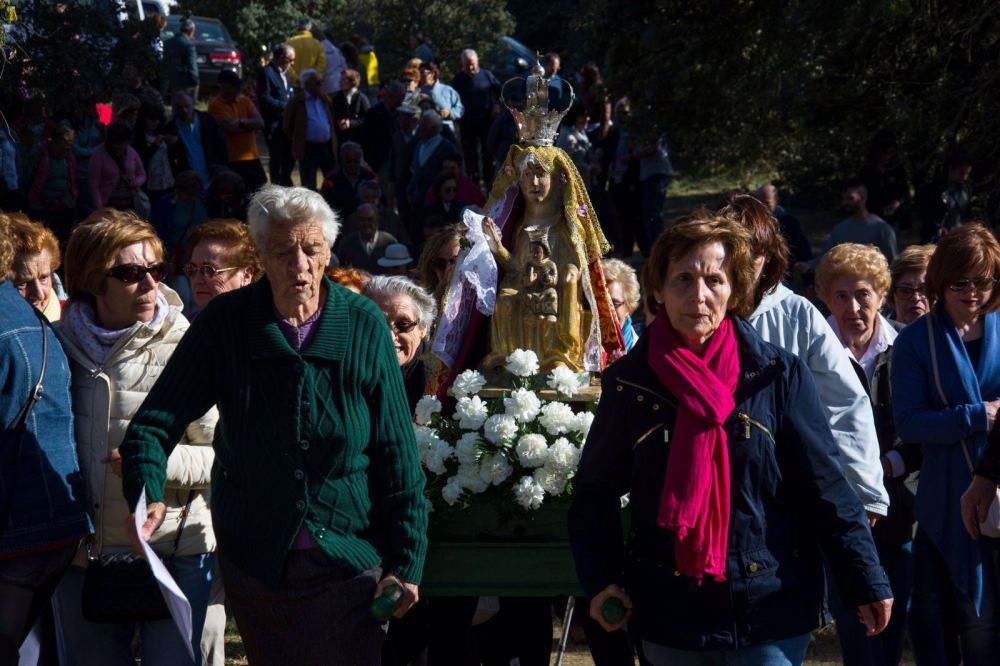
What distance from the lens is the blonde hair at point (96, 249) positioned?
4.61 metres

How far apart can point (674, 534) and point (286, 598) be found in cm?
107

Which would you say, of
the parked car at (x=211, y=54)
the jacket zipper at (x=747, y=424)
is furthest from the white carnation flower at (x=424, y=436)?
the parked car at (x=211, y=54)

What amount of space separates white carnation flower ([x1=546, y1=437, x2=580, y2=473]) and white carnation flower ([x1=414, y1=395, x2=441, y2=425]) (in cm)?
60

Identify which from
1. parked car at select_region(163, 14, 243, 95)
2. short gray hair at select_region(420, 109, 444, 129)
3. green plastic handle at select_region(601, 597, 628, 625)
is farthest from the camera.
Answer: parked car at select_region(163, 14, 243, 95)

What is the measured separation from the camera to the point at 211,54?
25141 mm

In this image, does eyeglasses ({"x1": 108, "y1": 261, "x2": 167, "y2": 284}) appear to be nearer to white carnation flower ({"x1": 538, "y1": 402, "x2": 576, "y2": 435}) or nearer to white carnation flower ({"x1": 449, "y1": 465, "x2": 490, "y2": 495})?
white carnation flower ({"x1": 449, "y1": 465, "x2": 490, "y2": 495})

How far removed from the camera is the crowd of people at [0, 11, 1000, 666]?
3658 mm

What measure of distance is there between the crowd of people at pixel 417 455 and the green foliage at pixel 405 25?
2093 cm

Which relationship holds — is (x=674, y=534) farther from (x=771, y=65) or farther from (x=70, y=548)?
(x=771, y=65)

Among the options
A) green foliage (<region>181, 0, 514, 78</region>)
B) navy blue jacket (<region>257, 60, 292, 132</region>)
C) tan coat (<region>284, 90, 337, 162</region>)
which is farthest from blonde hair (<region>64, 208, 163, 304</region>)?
green foliage (<region>181, 0, 514, 78</region>)

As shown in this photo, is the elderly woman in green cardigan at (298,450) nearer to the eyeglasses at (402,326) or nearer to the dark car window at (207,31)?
the eyeglasses at (402,326)

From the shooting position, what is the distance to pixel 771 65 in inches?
535

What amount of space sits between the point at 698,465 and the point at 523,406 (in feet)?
4.90

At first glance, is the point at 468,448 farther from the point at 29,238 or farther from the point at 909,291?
the point at 909,291
